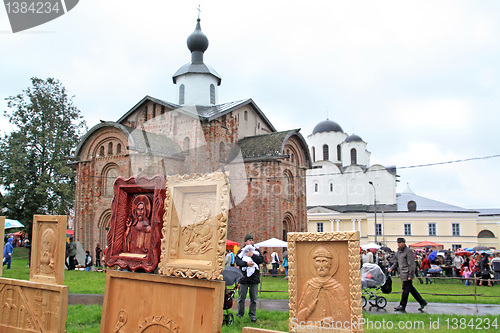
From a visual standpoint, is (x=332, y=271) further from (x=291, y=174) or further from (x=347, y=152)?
(x=347, y=152)

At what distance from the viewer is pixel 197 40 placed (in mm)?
32062

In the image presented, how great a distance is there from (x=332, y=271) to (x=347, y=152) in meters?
61.2

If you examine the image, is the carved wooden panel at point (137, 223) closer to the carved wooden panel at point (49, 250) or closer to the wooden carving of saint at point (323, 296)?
the carved wooden panel at point (49, 250)

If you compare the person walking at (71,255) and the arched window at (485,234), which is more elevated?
the arched window at (485,234)

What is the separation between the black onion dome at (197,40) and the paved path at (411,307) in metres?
24.3

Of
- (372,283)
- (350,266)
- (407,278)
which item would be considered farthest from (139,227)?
(372,283)

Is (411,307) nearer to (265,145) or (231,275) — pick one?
(231,275)

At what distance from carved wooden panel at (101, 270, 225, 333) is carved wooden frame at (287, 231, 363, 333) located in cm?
79

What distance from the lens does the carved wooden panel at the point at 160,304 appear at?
455 centimetres

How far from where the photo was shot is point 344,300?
4.36 metres

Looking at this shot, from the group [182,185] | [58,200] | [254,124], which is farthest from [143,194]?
[58,200]

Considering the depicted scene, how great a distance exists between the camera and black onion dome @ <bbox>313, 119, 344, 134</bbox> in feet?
216

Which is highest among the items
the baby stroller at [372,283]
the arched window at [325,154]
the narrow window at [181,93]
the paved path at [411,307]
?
the arched window at [325,154]

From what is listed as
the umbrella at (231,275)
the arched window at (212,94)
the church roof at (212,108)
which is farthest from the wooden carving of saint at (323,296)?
the arched window at (212,94)
